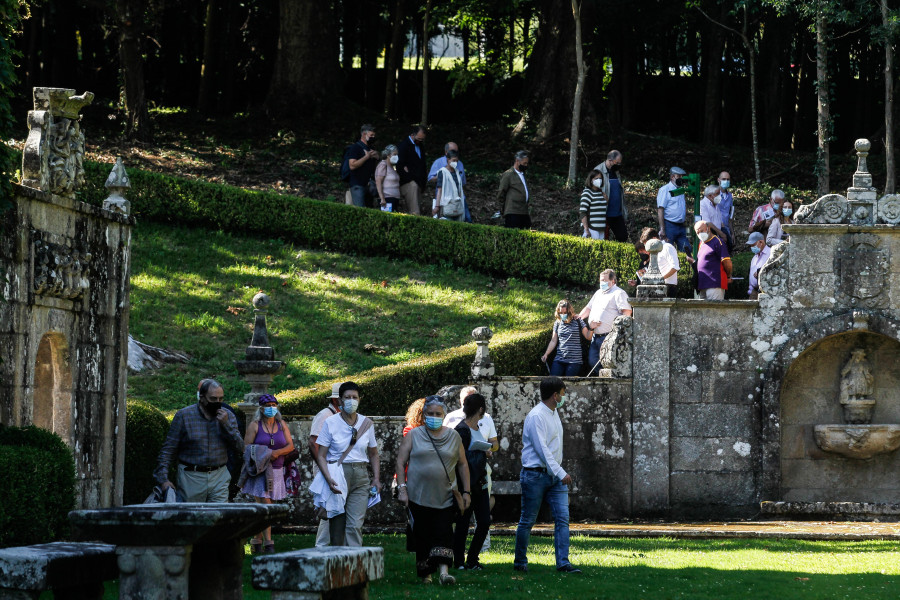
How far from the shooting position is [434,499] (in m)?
9.73

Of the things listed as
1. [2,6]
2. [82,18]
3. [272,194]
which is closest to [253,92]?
[82,18]

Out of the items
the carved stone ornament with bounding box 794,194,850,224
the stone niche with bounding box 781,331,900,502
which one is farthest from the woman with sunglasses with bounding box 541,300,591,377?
the carved stone ornament with bounding box 794,194,850,224

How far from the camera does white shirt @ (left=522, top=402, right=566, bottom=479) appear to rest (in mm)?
10219

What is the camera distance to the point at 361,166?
21000mm

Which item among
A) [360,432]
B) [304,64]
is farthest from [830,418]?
[304,64]

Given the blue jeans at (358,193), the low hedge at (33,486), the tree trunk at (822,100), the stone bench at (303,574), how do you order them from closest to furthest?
the stone bench at (303,574)
the low hedge at (33,486)
the blue jeans at (358,193)
the tree trunk at (822,100)

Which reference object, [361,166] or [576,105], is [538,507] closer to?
[361,166]

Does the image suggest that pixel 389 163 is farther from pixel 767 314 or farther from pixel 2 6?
pixel 2 6

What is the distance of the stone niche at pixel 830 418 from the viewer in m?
15.0

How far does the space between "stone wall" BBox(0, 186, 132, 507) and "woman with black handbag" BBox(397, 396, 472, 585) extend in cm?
319

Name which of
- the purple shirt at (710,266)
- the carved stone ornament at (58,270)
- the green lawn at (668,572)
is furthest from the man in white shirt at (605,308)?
the carved stone ornament at (58,270)

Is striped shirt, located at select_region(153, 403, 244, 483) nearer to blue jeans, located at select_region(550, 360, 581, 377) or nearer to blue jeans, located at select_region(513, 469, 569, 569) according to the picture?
blue jeans, located at select_region(513, 469, 569, 569)

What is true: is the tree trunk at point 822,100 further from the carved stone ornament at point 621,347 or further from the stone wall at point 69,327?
the stone wall at point 69,327

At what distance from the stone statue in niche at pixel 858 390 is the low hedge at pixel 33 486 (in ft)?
31.7
